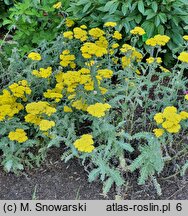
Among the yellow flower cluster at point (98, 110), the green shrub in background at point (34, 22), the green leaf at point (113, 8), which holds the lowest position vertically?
the green shrub in background at point (34, 22)

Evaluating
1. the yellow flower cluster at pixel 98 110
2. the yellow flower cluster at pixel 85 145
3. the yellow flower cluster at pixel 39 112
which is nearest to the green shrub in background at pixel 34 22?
the yellow flower cluster at pixel 39 112

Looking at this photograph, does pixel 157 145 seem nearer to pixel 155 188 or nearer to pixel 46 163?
pixel 155 188

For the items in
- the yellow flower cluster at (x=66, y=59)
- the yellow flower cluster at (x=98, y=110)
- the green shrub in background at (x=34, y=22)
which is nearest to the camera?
the yellow flower cluster at (x=98, y=110)

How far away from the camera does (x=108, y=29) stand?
13.2ft

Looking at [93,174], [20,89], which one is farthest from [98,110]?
[20,89]

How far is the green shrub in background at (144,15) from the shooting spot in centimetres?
400

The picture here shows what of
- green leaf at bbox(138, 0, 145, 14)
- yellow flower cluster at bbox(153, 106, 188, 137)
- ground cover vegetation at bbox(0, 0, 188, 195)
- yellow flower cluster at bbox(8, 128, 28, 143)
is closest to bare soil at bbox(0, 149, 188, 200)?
ground cover vegetation at bbox(0, 0, 188, 195)

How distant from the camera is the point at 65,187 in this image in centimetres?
324

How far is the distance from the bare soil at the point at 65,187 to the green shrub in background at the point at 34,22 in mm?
1411

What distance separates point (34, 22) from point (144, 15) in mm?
1063

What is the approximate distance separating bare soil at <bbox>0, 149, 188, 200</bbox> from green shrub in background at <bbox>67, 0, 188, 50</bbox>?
1.46 meters

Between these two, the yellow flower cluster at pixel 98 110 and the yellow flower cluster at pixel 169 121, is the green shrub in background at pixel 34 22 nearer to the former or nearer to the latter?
the yellow flower cluster at pixel 98 110

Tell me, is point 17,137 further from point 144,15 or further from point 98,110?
point 144,15

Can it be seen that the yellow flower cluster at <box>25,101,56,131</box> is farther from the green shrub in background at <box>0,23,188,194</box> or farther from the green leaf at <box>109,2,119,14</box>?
the green leaf at <box>109,2,119,14</box>
